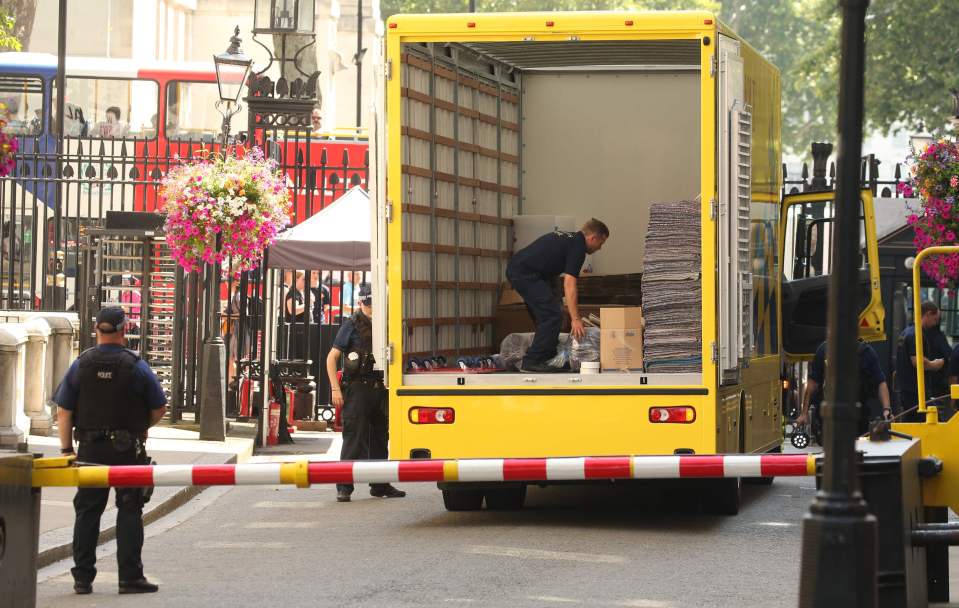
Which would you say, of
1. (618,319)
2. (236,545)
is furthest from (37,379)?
(618,319)

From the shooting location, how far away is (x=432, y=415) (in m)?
12.3

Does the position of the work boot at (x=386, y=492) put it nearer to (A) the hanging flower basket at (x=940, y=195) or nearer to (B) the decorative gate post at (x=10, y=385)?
(B) the decorative gate post at (x=10, y=385)

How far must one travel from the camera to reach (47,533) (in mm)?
11781

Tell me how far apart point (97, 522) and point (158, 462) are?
572 cm

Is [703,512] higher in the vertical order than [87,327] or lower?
lower

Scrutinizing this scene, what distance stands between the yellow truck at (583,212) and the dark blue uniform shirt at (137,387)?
246 cm

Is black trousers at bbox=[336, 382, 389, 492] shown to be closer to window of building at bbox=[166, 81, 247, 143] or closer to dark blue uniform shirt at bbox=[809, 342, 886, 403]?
dark blue uniform shirt at bbox=[809, 342, 886, 403]

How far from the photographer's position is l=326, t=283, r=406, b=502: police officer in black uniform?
47.9 feet

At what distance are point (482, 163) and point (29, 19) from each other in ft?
92.2

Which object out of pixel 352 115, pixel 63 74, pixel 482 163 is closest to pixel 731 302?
pixel 482 163

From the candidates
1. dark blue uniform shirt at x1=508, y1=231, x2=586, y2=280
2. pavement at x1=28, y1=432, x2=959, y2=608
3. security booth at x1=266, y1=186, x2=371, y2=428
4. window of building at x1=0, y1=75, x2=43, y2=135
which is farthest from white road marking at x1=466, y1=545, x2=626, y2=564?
window of building at x1=0, y1=75, x2=43, y2=135

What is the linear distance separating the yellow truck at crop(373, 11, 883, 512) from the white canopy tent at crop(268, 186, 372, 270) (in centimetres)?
401

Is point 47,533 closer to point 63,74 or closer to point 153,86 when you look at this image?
point 63,74

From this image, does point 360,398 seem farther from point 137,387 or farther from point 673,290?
point 137,387
